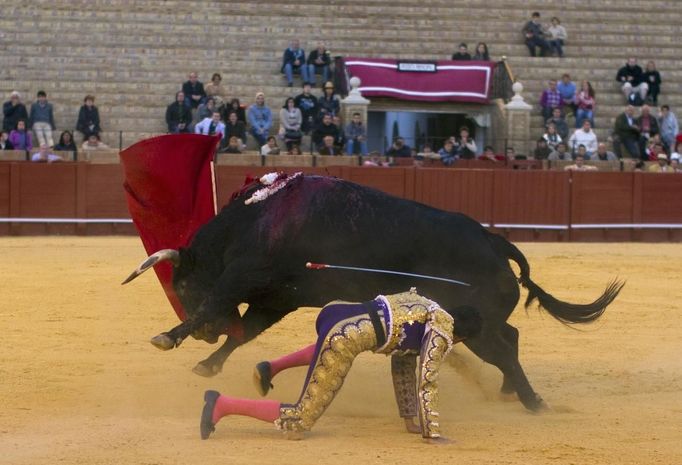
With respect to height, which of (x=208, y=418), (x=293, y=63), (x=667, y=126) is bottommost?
(x=208, y=418)

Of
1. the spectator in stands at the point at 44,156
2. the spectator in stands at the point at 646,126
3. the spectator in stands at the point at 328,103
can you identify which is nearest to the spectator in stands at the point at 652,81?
the spectator in stands at the point at 646,126

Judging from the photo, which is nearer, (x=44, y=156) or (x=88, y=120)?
(x=44, y=156)

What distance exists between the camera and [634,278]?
44.1ft

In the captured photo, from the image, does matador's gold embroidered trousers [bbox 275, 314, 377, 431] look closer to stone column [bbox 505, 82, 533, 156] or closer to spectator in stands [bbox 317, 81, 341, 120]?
spectator in stands [bbox 317, 81, 341, 120]

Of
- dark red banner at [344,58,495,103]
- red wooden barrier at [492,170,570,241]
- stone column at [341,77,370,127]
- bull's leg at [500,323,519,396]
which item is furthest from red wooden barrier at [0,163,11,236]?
bull's leg at [500,323,519,396]

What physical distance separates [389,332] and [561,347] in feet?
12.4

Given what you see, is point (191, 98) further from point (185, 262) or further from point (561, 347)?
point (185, 262)

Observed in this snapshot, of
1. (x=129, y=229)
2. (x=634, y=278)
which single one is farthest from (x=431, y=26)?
(x=634, y=278)

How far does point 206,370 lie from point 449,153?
1221 cm

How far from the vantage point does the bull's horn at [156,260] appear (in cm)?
650

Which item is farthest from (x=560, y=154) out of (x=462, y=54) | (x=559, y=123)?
(x=462, y=54)

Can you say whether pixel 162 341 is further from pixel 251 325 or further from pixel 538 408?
pixel 538 408

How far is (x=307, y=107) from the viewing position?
19.1 meters

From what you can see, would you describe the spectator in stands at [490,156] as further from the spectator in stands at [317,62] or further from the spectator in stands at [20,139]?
the spectator in stands at [20,139]
